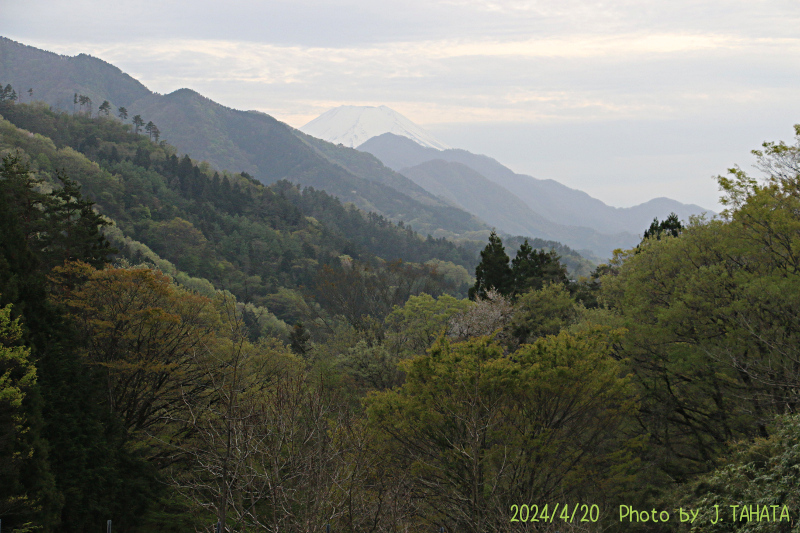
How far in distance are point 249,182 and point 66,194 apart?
119688 mm

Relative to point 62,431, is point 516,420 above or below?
above

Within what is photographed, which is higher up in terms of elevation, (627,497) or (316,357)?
(627,497)

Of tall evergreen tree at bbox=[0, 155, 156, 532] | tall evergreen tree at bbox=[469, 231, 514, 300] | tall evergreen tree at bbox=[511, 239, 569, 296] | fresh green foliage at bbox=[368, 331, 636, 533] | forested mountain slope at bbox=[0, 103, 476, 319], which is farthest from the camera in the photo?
forested mountain slope at bbox=[0, 103, 476, 319]

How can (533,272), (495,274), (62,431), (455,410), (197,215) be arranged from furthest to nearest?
(197,215) → (533,272) → (495,274) → (62,431) → (455,410)

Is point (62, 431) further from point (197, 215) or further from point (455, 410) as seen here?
point (197, 215)

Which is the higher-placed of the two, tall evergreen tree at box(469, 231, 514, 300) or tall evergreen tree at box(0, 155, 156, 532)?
tall evergreen tree at box(469, 231, 514, 300)

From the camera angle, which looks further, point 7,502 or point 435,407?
point 435,407

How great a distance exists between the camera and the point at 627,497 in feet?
62.4

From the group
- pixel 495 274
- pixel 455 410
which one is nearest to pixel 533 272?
pixel 495 274

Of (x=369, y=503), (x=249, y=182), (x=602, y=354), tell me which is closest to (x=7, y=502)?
(x=369, y=503)

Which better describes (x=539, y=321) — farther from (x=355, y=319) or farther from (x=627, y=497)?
(x=355, y=319)

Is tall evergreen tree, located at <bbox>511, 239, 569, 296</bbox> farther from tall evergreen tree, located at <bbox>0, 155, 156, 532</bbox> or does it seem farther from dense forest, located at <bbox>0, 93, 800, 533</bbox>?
tall evergreen tree, located at <bbox>0, 155, 156, 532</bbox>

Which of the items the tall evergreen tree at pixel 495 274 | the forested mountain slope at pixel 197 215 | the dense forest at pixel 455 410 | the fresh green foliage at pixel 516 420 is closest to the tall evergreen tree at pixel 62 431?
the dense forest at pixel 455 410

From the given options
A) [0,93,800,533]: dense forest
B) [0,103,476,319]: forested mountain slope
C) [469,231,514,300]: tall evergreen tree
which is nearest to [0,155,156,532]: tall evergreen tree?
[0,93,800,533]: dense forest
